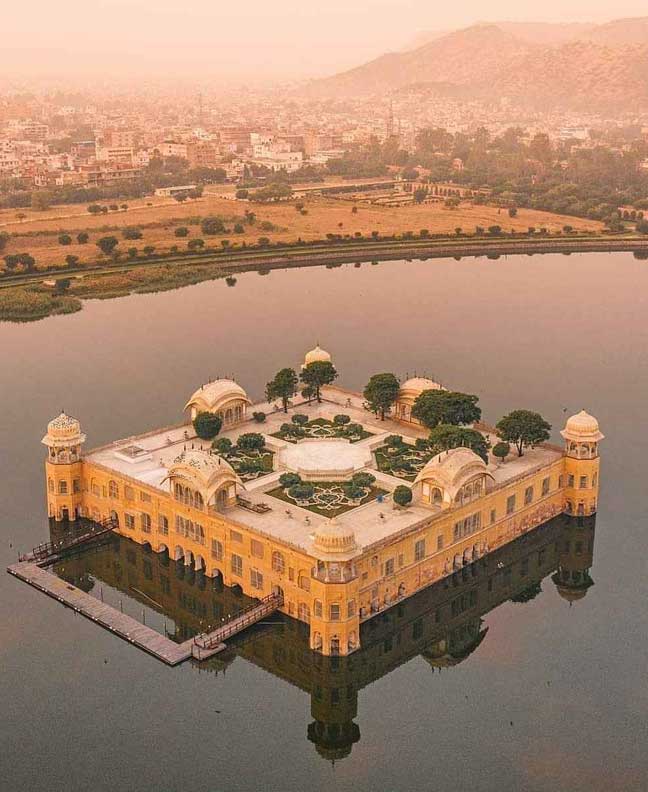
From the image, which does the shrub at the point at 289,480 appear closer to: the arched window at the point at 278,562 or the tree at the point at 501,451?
the arched window at the point at 278,562

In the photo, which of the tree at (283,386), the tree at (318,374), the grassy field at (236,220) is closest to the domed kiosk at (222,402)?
the tree at (283,386)

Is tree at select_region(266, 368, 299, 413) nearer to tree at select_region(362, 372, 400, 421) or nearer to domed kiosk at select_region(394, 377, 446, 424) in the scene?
tree at select_region(362, 372, 400, 421)

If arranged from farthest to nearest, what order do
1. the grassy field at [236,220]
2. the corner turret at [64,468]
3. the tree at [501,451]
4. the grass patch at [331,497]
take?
1. the grassy field at [236,220]
2. the tree at [501,451]
3. the corner turret at [64,468]
4. the grass patch at [331,497]

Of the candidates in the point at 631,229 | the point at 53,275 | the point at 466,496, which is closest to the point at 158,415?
the point at 466,496

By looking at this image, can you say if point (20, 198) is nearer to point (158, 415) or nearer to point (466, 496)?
point (158, 415)

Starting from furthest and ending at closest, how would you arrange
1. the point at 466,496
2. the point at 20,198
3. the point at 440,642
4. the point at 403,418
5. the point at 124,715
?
1. the point at 20,198
2. the point at 403,418
3. the point at 466,496
4. the point at 440,642
5. the point at 124,715

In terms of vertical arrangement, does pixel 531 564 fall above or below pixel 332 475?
below

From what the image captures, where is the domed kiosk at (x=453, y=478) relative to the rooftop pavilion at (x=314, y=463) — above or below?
above

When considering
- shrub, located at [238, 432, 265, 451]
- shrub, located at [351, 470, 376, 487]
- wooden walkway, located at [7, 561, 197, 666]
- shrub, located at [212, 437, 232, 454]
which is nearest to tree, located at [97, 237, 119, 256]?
shrub, located at [212, 437, 232, 454]
